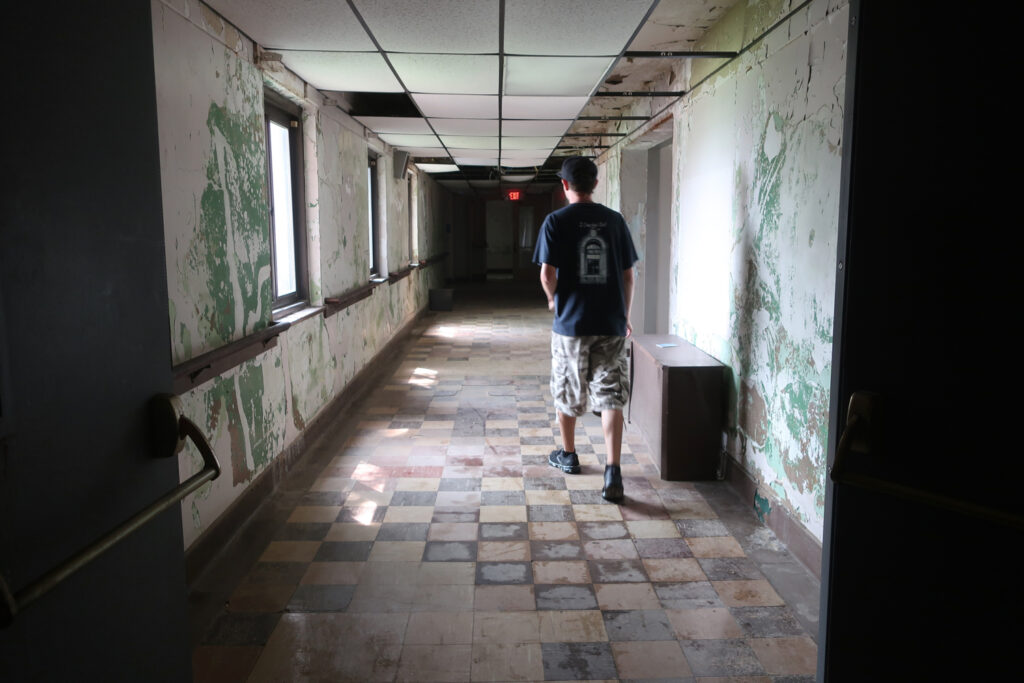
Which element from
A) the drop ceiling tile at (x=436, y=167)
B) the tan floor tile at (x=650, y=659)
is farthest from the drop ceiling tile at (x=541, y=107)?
the drop ceiling tile at (x=436, y=167)

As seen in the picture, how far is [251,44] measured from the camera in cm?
329

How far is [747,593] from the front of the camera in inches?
99.0

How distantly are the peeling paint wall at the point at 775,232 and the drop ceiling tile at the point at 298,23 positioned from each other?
185 centimetres

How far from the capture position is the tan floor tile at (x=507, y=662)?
6.70 feet

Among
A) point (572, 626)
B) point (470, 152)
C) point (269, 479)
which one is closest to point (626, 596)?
point (572, 626)

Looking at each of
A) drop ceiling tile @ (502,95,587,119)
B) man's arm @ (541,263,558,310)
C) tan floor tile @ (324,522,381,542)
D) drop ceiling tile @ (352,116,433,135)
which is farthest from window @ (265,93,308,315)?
man's arm @ (541,263,558,310)

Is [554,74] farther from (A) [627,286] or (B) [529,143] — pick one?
(B) [529,143]

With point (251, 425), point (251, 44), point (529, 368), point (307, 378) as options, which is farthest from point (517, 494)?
point (529, 368)

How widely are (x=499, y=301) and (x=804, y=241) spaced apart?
34.1 ft

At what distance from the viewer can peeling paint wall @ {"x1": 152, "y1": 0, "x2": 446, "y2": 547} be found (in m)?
2.53

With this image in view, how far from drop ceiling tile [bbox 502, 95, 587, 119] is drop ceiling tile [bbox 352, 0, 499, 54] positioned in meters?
1.32

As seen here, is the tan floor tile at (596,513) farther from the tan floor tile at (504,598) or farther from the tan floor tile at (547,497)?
the tan floor tile at (504,598)

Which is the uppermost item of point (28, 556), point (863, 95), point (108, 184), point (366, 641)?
point (863, 95)

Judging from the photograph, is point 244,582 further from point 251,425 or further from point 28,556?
point 28,556
